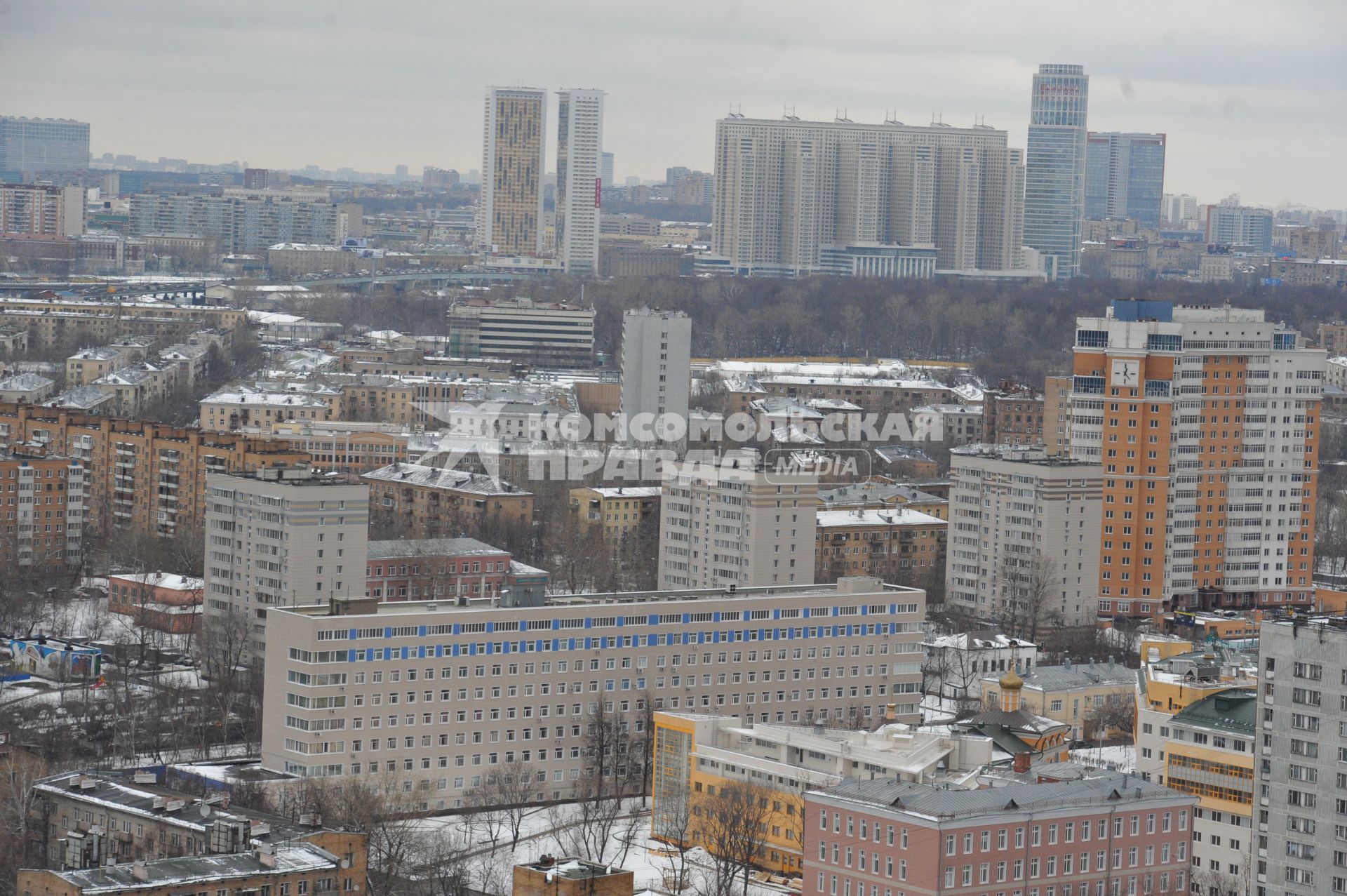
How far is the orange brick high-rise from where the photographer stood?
40469 mm

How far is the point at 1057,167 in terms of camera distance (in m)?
135

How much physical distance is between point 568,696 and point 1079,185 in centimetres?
10956

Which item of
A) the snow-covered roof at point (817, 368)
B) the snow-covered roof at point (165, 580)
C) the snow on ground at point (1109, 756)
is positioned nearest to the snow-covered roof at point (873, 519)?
the snow-covered roof at point (165, 580)

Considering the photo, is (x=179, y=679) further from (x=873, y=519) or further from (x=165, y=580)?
(x=873, y=519)

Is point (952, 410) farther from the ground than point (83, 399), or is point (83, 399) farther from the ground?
point (952, 410)

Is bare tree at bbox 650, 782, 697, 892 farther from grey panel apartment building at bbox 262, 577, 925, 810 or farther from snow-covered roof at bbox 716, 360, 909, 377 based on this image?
snow-covered roof at bbox 716, 360, 909, 377

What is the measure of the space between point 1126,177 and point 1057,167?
1297 inches

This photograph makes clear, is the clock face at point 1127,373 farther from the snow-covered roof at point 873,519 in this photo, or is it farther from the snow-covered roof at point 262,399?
the snow-covered roof at point 262,399

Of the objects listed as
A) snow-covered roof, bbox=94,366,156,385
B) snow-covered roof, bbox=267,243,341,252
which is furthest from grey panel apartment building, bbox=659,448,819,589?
snow-covered roof, bbox=267,243,341,252

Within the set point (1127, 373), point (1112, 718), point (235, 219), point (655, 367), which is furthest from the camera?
point (235, 219)

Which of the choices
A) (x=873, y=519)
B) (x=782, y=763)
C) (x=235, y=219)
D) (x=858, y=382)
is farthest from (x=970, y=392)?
(x=235, y=219)

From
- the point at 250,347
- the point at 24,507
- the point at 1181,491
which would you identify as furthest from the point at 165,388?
the point at 1181,491

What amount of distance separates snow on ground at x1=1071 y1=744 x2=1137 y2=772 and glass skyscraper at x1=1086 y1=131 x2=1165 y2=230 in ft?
433

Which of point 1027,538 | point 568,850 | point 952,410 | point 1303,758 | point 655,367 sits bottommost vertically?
point 568,850
